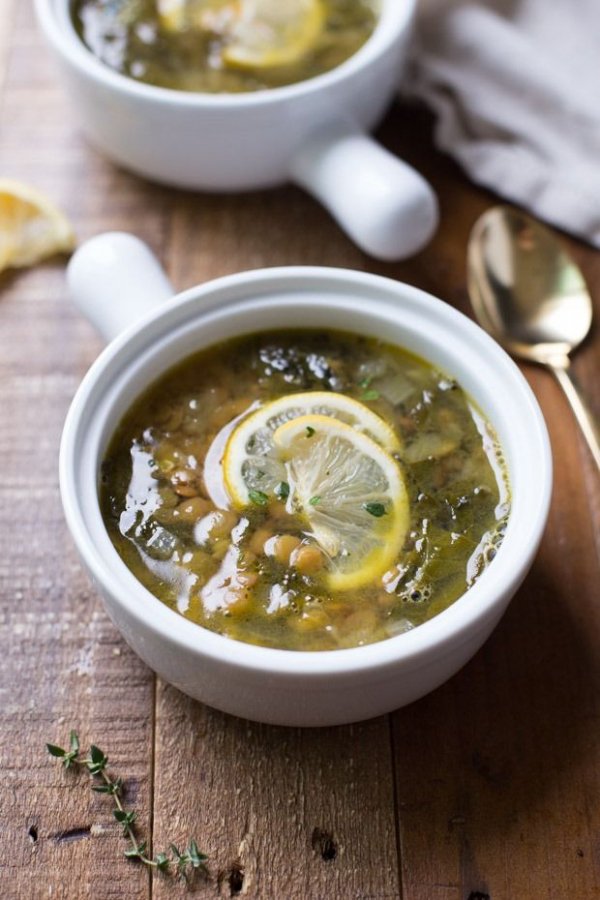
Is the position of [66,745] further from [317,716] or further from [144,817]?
[317,716]

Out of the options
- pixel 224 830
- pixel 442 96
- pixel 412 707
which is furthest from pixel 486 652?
pixel 442 96

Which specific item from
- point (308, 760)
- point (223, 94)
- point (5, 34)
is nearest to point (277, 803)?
point (308, 760)

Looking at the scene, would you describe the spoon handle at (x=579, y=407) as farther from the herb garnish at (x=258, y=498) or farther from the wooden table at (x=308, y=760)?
the herb garnish at (x=258, y=498)

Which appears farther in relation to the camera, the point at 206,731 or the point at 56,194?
the point at 56,194

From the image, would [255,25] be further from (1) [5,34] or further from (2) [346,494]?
(2) [346,494]

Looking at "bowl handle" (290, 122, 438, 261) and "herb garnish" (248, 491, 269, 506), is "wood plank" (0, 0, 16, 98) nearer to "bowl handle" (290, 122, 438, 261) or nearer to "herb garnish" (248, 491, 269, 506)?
"bowl handle" (290, 122, 438, 261)

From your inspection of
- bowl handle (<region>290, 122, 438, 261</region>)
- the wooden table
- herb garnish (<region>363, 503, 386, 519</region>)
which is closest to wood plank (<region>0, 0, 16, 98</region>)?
bowl handle (<region>290, 122, 438, 261</region>)

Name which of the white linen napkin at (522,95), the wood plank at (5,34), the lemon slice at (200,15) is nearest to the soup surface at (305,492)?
the white linen napkin at (522,95)
